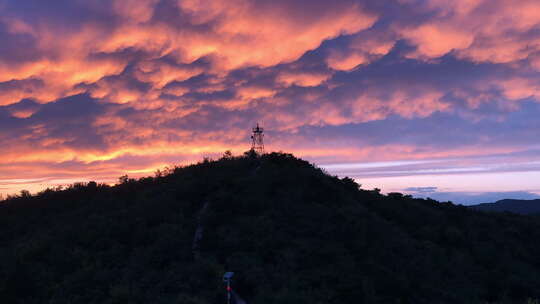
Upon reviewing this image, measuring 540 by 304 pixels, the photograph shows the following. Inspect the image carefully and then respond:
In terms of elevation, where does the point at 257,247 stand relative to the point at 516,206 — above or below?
above

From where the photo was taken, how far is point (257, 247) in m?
20.5

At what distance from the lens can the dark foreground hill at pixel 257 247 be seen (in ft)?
57.4

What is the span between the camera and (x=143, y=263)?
19344mm

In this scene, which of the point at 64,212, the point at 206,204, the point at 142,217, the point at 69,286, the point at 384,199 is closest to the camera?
the point at 69,286

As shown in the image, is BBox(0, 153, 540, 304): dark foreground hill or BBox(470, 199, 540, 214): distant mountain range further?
BBox(470, 199, 540, 214): distant mountain range

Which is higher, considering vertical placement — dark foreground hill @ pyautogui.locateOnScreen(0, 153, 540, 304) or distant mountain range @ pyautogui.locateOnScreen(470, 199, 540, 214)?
dark foreground hill @ pyautogui.locateOnScreen(0, 153, 540, 304)

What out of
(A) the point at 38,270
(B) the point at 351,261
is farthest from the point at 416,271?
(A) the point at 38,270

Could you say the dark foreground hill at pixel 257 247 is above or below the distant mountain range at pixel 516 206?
above

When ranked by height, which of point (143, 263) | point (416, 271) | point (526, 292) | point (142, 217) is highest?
point (142, 217)

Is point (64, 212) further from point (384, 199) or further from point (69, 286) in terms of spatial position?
point (384, 199)

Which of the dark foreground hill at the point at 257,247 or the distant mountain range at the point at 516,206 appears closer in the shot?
the dark foreground hill at the point at 257,247

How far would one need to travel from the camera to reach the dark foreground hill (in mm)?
17484

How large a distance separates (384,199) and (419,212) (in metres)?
Result: 3.19

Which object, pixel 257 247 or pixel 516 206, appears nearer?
pixel 257 247
